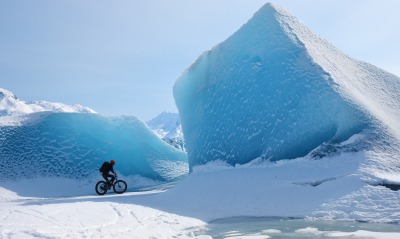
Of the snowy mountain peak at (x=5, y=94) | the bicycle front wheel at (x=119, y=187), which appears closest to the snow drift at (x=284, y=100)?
the bicycle front wheel at (x=119, y=187)

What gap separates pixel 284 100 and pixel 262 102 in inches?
43.4

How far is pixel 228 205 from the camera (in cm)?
949

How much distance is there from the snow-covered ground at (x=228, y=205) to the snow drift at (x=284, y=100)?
900mm

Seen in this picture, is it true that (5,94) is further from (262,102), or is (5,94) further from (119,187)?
(262,102)

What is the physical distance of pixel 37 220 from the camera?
6.32 metres

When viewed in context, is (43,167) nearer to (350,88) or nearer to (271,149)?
(271,149)

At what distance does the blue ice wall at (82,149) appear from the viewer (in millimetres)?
21766

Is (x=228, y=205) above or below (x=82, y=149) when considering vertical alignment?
below

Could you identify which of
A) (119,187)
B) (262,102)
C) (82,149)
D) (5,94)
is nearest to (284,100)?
(262,102)

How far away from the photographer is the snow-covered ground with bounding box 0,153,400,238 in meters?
6.23

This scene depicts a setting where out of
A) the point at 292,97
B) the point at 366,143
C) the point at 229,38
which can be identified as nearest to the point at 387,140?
the point at 366,143

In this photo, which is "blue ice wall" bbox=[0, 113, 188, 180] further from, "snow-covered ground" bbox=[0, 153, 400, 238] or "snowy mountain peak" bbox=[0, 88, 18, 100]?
"snowy mountain peak" bbox=[0, 88, 18, 100]

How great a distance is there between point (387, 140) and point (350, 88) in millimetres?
3055

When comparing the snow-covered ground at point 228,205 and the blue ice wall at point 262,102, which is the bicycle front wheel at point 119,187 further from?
the snow-covered ground at point 228,205
